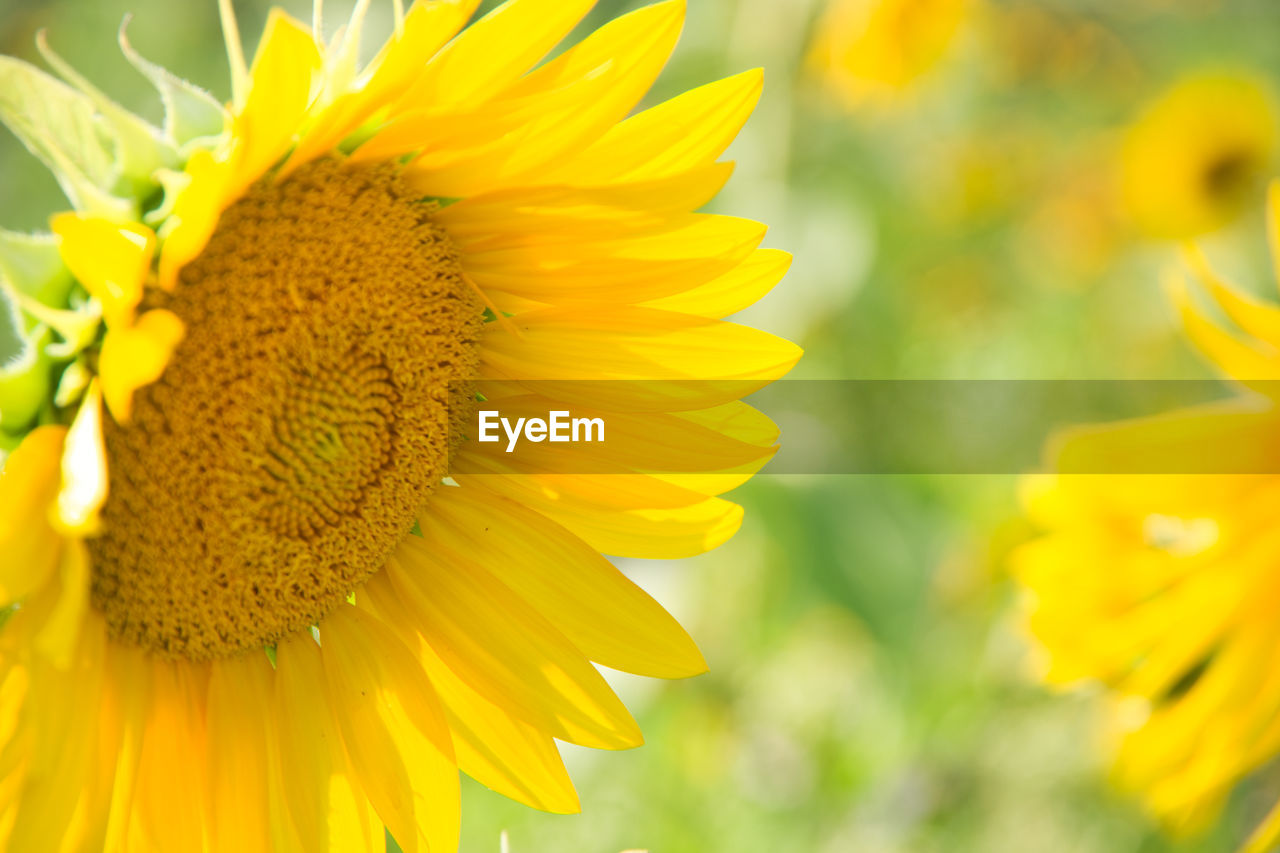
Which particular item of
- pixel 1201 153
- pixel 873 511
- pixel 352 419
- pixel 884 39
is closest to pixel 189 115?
pixel 352 419

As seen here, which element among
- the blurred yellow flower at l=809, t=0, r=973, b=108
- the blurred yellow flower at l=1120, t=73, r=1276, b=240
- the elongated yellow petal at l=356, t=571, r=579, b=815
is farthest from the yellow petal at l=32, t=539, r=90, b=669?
the blurred yellow flower at l=1120, t=73, r=1276, b=240

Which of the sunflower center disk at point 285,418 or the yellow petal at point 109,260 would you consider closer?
the yellow petal at point 109,260

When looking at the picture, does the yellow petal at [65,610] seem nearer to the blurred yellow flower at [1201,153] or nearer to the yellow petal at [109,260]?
the yellow petal at [109,260]

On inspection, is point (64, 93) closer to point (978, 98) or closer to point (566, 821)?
point (566, 821)

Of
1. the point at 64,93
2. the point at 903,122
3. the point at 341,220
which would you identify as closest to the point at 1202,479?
the point at 341,220
